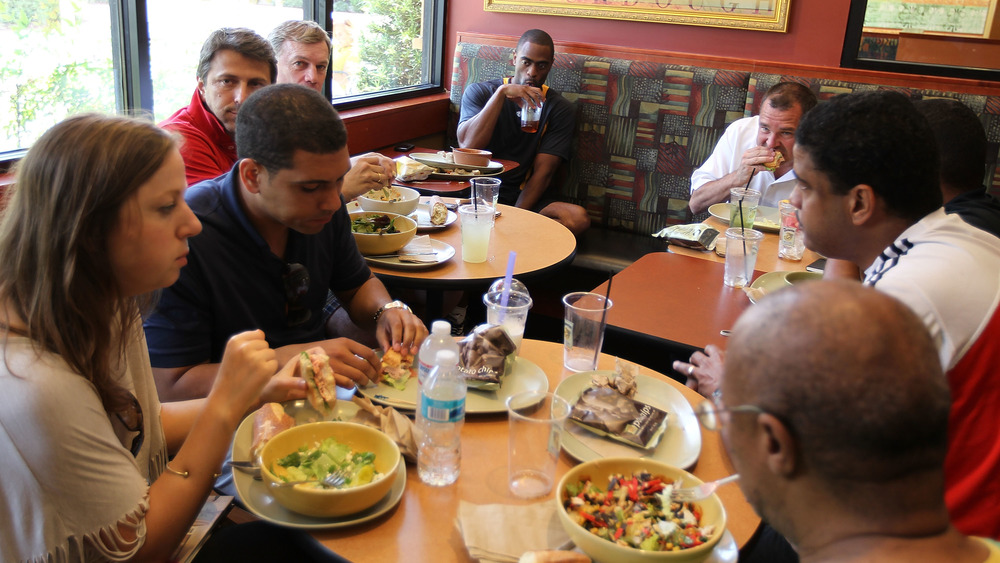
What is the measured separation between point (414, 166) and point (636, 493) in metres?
2.41

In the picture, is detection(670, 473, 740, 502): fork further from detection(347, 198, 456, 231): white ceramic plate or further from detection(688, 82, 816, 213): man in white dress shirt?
detection(688, 82, 816, 213): man in white dress shirt

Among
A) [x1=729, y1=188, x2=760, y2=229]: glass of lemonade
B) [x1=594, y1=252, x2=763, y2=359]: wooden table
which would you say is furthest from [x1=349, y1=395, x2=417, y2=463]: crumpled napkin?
[x1=729, y1=188, x2=760, y2=229]: glass of lemonade

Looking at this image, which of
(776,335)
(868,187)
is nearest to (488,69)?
(868,187)

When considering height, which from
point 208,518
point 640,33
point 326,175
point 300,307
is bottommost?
point 208,518

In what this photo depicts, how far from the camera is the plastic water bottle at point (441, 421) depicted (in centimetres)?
125

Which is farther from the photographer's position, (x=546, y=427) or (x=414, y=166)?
(x=414, y=166)

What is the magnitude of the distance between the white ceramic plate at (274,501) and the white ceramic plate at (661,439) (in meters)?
0.33

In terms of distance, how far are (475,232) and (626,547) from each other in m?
1.45

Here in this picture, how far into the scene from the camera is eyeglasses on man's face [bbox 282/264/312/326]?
192 centimetres

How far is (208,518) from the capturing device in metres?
1.42

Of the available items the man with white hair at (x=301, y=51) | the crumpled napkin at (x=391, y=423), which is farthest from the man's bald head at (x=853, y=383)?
the man with white hair at (x=301, y=51)

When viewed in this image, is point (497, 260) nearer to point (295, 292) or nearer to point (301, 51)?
point (295, 292)

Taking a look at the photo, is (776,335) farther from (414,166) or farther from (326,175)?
(414,166)

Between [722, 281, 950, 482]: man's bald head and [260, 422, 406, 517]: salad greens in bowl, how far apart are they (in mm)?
627
